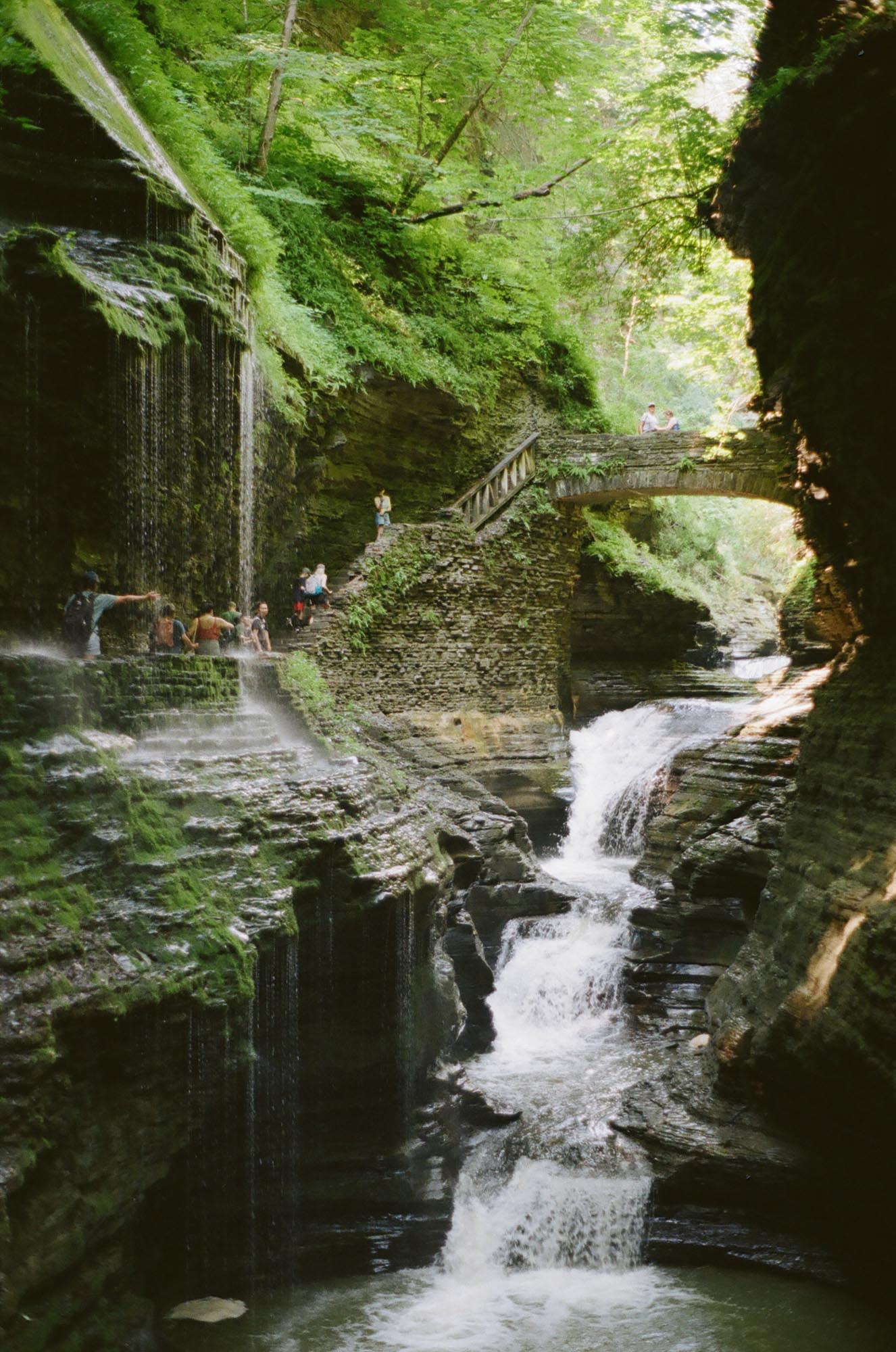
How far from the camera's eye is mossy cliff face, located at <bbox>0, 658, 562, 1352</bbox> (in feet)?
16.2

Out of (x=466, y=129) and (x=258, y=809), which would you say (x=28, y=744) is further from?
(x=466, y=129)

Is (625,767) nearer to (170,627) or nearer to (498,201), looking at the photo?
(170,627)

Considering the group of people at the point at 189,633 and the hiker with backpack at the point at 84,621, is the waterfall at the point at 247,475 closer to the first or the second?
the group of people at the point at 189,633

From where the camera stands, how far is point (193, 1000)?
18.8 ft

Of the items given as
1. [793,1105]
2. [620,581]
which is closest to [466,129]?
[620,581]

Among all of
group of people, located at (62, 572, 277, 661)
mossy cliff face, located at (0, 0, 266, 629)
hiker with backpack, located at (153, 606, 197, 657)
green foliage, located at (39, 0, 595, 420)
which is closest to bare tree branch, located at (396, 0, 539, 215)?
green foliage, located at (39, 0, 595, 420)

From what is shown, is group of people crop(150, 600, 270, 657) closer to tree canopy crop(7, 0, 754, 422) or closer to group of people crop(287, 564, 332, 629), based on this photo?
group of people crop(287, 564, 332, 629)

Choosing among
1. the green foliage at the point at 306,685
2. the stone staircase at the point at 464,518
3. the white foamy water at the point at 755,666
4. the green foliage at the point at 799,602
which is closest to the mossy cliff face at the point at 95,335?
the green foliage at the point at 306,685

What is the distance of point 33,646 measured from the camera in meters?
8.89

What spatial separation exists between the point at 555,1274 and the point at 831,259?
7946 millimetres

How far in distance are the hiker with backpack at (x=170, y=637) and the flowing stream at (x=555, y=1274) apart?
17.2 feet

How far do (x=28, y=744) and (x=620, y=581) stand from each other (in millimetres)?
16830

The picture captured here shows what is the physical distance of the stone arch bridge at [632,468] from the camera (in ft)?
56.4

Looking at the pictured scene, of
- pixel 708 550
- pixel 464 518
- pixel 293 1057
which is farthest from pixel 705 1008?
pixel 708 550
